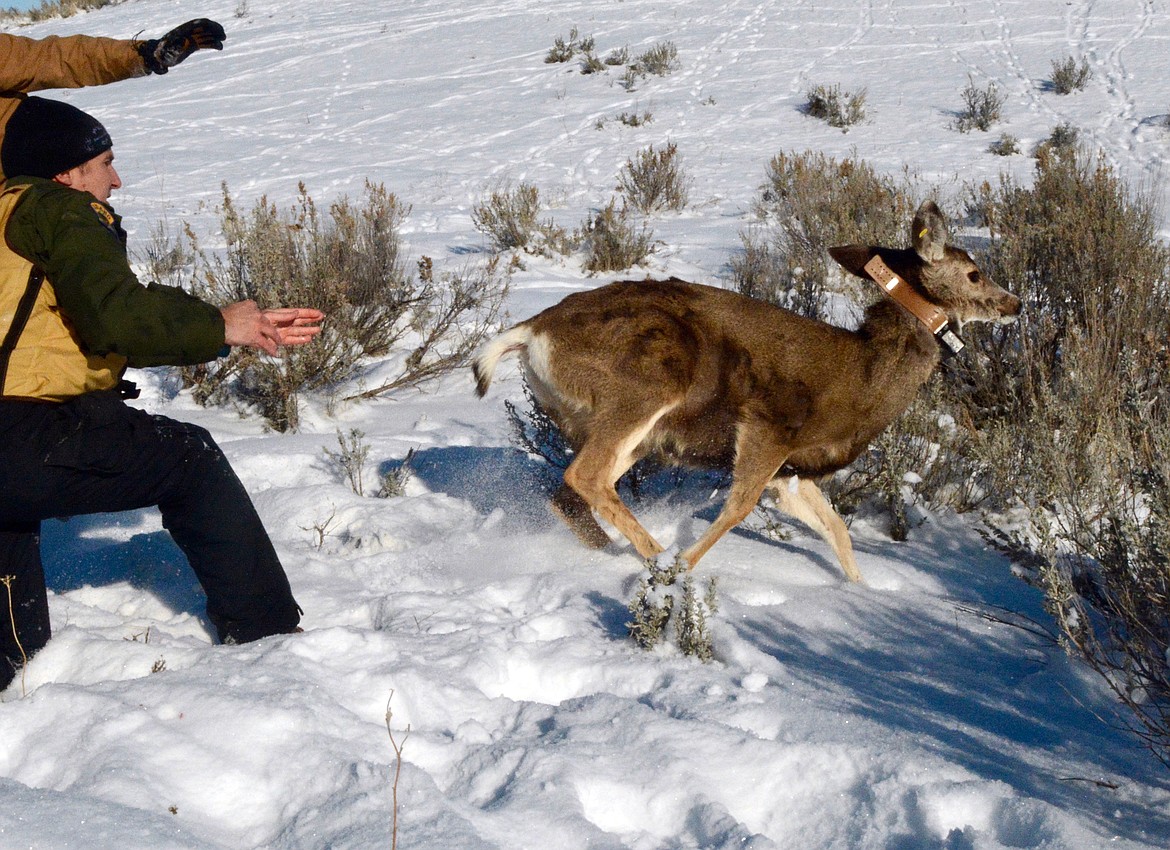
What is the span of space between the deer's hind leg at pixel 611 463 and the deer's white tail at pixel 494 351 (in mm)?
483

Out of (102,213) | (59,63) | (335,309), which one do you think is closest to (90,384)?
(102,213)

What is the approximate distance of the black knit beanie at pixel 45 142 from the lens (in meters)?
3.18

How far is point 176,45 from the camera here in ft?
13.0

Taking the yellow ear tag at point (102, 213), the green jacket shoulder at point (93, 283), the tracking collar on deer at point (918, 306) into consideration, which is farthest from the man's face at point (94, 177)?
the tracking collar on deer at point (918, 306)

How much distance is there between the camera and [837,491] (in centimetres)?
559

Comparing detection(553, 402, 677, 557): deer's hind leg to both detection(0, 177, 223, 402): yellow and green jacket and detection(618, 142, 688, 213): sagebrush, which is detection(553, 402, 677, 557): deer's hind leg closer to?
detection(0, 177, 223, 402): yellow and green jacket

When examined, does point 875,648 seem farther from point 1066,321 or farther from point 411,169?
point 411,169

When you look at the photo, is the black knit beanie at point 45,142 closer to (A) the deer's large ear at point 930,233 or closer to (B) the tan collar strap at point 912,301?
(B) the tan collar strap at point 912,301

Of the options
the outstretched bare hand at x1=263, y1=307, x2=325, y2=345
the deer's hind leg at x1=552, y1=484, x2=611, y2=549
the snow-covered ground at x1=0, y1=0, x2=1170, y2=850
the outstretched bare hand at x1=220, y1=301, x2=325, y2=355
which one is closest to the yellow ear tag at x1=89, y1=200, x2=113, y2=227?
the outstretched bare hand at x1=220, y1=301, x2=325, y2=355

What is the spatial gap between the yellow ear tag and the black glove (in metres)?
0.98

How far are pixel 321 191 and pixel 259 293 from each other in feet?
22.9

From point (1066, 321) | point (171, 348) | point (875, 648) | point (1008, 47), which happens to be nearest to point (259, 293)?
point (171, 348)

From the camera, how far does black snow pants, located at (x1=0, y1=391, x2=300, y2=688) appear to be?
120 inches

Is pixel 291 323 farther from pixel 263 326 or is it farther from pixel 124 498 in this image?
pixel 124 498
